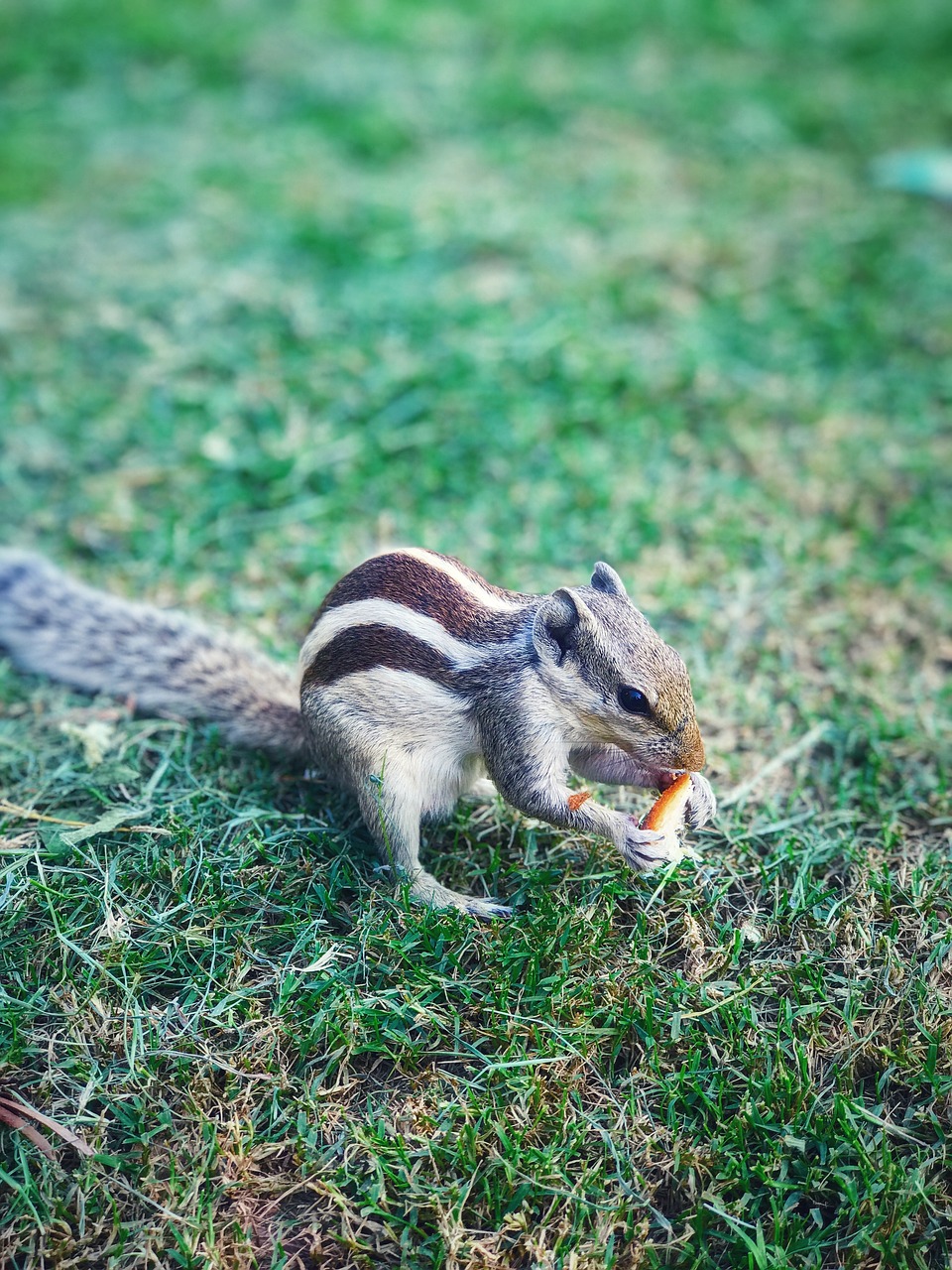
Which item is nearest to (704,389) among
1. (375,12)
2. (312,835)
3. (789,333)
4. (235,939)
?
(789,333)

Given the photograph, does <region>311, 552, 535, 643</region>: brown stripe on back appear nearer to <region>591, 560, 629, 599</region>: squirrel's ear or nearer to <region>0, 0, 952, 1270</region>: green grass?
<region>591, 560, 629, 599</region>: squirrel's ear

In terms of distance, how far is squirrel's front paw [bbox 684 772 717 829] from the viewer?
251 centimetres

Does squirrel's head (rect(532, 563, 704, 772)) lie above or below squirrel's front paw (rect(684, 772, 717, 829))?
above

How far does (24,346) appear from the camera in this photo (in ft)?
15.7

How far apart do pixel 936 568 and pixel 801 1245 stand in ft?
8.25

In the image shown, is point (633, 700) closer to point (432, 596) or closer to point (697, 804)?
point (697, 804)

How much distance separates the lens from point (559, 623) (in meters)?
2.39

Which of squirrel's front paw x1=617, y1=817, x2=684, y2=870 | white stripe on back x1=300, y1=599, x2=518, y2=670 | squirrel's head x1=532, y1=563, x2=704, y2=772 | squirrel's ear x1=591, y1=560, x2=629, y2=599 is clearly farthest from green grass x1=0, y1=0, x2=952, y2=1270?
squirrel's ear x1=591, y1=560, x2=629, y2=599

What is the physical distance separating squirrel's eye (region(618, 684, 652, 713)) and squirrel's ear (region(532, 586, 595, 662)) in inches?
6.1

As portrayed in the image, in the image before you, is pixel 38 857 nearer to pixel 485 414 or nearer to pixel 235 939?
pixel 235 939

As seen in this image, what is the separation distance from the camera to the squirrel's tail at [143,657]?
293 cm

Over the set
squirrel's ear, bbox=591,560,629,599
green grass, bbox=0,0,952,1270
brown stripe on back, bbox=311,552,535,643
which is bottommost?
green grass, bbox=0,0,952,1270

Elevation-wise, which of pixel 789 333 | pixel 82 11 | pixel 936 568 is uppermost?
pixel 82 11

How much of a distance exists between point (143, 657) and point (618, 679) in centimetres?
147
